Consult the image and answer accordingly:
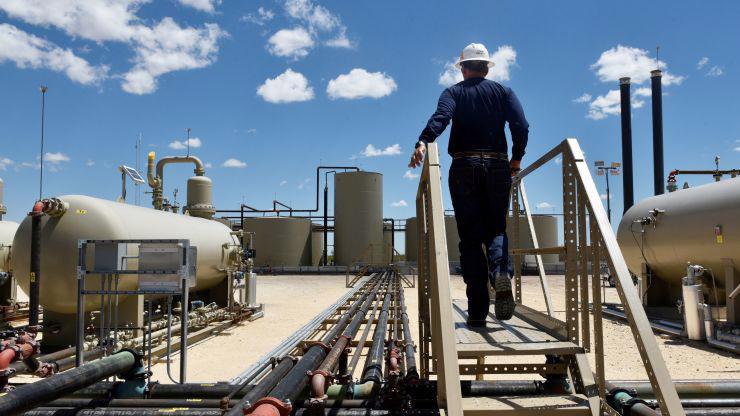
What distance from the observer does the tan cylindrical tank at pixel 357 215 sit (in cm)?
2777

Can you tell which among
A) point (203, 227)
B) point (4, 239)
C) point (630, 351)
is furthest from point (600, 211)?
point (4, 239)

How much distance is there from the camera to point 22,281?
24.6 ft

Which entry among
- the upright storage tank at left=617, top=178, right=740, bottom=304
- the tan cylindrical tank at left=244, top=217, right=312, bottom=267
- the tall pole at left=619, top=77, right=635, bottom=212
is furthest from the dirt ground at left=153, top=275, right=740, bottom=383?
the tan cylindrical tank at left=244, top=217, right=312, bottom=267

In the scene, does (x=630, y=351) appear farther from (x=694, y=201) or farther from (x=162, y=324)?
(x=162, y=324)

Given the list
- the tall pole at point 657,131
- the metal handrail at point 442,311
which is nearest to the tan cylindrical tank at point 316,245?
the tall pole at point 657,131

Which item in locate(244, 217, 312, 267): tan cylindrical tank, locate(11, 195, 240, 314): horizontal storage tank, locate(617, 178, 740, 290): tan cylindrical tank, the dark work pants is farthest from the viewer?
locate(244, 217, 312, 267): tan cylindrical tank

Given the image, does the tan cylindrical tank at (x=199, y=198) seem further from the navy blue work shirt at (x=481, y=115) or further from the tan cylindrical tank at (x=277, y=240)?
the tan cylindrical tank at (x=277, y=240)

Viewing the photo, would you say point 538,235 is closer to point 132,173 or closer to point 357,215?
point 357,215

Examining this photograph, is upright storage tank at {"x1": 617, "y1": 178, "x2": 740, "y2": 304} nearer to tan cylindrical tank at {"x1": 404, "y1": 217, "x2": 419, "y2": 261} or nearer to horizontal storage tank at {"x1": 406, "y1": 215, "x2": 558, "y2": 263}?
horizontal storage tank at {"x1": 406, "y1": 215, "x2": 558, "y2": 263}

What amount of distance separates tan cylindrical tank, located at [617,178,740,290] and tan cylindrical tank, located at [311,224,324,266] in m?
20.8

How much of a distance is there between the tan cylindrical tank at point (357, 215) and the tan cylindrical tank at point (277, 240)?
247 cm

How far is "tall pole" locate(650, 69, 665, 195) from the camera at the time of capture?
1600 cm

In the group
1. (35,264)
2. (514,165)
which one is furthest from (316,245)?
(514,165)

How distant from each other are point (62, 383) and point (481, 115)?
2.79 metres
